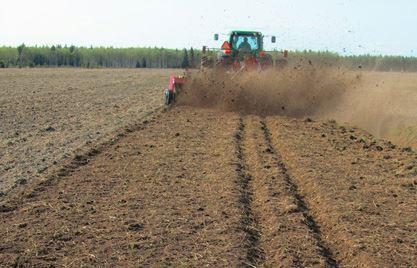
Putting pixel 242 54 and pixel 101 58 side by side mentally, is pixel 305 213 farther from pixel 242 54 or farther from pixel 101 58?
pixel 101 58

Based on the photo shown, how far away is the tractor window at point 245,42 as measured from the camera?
19.0 metres

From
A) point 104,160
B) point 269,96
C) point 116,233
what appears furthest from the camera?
point 269,96

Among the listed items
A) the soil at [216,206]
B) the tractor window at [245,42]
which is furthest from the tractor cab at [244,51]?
the soil at [216,206]

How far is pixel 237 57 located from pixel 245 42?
0.82 m

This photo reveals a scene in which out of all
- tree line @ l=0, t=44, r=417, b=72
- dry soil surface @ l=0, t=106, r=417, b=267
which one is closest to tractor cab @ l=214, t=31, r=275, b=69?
dry soil surface @ l=0, t=106, r=417, b=267

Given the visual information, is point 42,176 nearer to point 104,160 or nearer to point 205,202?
point 104,160

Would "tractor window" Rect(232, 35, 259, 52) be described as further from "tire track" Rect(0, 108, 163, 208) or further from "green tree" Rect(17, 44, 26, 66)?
"green tree" Rect(17, 44, 26, 66)

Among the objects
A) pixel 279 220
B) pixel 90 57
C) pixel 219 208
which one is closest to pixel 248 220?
pixel 279 220

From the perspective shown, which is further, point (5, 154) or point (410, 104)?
point (410, 104)

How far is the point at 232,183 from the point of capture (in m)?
7.41

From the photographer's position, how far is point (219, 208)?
6336 millimetres

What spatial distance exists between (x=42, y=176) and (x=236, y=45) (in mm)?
12105

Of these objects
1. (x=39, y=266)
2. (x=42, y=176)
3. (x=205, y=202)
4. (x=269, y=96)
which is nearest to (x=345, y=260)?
(x=205, y=202)

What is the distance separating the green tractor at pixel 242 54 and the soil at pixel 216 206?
7078 millimetres
